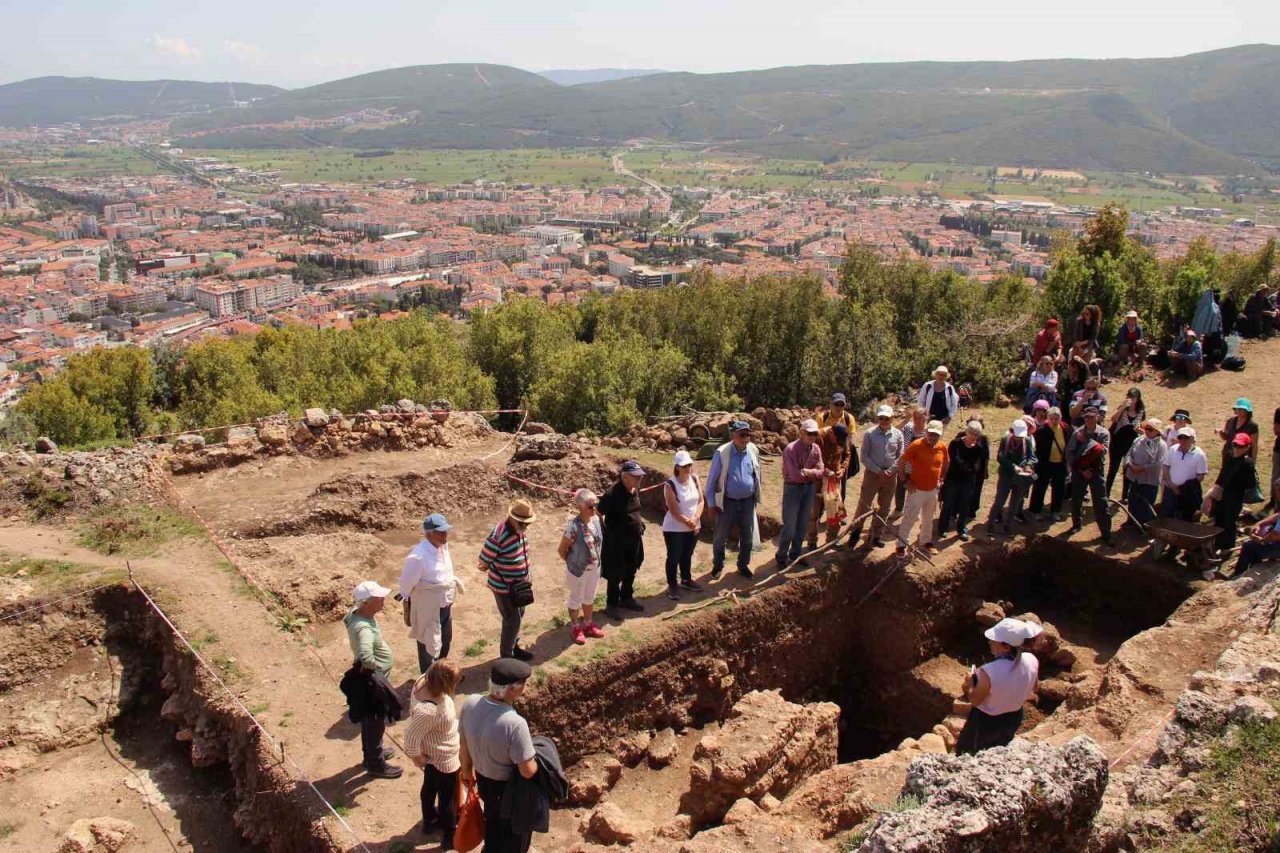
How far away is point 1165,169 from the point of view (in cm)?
17112

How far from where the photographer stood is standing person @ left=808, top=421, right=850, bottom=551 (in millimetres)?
11906

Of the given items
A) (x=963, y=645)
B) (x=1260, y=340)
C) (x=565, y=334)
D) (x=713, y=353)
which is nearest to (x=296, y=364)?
(x=565, y=334)

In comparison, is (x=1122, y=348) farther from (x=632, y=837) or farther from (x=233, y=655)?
(x=233, y=655)

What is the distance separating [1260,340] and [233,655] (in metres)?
23.8

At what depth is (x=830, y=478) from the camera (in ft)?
40.2

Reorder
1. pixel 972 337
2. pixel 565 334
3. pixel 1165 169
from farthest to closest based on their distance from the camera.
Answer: pixel 1165 169 → pixel 565 334 → pixel 972 337

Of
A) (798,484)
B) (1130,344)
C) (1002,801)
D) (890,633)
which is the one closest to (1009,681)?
(1002,801)

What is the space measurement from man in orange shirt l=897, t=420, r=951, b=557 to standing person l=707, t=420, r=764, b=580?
7.03 feet

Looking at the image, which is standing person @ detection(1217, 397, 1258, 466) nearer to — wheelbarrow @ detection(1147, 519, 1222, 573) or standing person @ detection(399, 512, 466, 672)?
wheelbarrow @ detection(1147, 519, 1222, 573)

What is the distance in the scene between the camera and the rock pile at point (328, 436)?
50.6 ft

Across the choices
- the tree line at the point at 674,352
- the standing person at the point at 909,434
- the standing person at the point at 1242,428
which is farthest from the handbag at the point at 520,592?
the tree line at the point at 674,352

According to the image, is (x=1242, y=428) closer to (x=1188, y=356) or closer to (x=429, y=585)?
(x=1188, y=356)

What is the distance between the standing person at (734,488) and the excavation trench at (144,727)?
590cm

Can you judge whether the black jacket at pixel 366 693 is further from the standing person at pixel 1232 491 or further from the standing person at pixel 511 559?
the standing person at pixel 1232 491
